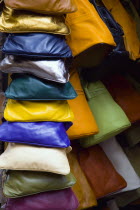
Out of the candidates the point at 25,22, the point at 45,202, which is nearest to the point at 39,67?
the point at 25,22

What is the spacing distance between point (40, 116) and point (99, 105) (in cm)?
56

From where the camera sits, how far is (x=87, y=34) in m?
1.69

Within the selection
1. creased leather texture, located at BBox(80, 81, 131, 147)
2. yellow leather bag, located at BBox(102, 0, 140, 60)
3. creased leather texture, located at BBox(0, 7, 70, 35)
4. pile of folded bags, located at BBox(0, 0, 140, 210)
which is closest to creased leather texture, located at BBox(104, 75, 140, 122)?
pile of folded bags, located at BBox(0, 0, 140, 210)

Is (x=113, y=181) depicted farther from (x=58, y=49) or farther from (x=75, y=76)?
(x=58, y=49)

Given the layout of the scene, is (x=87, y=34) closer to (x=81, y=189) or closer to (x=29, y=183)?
(x=29, y=183)

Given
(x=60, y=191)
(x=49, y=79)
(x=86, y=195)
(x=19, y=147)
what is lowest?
(x=86, y=195)

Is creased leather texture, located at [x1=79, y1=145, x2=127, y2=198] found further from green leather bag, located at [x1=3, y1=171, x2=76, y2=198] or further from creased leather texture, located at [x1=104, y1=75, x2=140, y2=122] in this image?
green leather bag, located at [x1=3, y1=171, x2=76, y2=198]

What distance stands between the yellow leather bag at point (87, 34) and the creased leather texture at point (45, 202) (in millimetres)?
731

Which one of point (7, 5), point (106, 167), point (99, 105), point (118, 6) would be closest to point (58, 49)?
point (7, 5)

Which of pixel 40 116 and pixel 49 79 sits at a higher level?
pixel 49 79

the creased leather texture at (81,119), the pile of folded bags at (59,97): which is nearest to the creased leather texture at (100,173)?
the pile of folded bags at (59,97)

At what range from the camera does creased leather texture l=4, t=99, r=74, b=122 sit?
1.53m

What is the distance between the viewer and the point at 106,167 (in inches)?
82.7

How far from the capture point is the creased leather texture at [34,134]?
1.51 m
